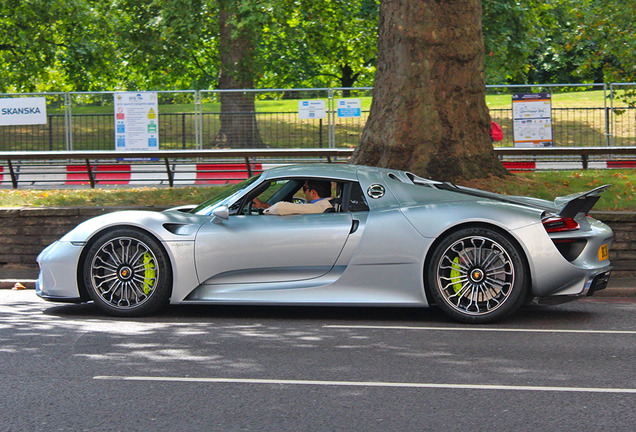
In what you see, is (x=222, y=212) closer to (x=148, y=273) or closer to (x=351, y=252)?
(x=148, y=273)

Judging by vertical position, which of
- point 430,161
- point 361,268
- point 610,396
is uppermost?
point 430,161

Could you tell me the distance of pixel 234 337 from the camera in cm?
666

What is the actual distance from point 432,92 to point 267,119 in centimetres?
1030

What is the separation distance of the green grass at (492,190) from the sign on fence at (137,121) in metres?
7.44

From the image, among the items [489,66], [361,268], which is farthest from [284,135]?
[361,268]

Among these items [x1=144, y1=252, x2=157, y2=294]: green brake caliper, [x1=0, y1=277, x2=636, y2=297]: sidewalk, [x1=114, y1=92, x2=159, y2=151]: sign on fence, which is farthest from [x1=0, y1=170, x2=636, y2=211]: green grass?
[x1=114, y1=92, x2=159, y2=151]: sign on fence

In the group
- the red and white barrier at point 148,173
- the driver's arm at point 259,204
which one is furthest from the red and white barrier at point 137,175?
the driver's arm at point 259,204

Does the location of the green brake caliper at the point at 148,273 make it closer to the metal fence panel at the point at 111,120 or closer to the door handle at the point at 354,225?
the door handle at the point at 354,225

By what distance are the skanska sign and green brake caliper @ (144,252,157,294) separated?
14.7 metres

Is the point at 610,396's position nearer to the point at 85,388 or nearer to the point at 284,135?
the point at 85,388

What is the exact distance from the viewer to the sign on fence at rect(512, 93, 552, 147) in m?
21.0

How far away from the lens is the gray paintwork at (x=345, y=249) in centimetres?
690

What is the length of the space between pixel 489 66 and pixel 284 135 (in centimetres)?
833

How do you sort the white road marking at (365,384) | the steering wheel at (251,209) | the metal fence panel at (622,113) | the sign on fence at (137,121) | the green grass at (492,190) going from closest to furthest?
the white road marking at (365,384) → the steering wheel at (251,209) → the green grass at (492,190) → the sign on fence at (137,121) → the metal fence panel at (622,113)
